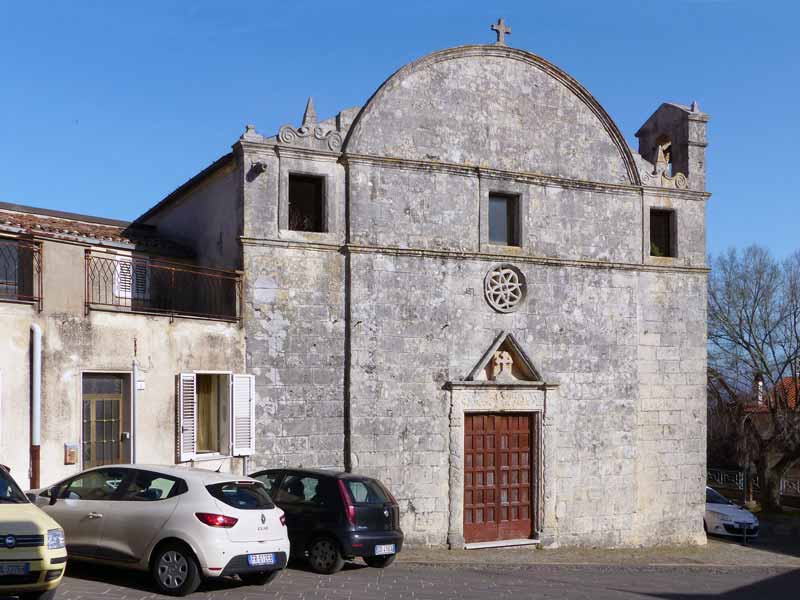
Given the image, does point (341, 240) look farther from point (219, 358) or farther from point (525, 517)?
point (525, 517)

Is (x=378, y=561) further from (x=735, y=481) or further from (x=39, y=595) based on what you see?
(x=735, y=481)

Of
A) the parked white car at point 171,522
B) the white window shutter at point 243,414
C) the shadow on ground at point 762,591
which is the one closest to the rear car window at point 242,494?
the parked white car at point 171,522

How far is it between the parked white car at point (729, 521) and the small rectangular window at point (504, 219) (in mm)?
10192

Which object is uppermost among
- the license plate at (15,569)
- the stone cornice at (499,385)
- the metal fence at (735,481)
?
the stone cornice at (499,385)

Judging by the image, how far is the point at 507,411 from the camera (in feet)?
63.6

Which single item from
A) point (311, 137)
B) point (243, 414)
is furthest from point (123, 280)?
point (311, 137)

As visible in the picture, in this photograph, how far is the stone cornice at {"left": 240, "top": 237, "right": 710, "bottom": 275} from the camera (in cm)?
1764

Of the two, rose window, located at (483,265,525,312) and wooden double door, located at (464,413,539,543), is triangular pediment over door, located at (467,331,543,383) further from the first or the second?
wooden double door, located at (464,413,539,543)

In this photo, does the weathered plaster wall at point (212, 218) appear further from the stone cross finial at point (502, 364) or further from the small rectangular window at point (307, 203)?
the stone cross finial at point (502, 364)

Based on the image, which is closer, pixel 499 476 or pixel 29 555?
pixel 29 555

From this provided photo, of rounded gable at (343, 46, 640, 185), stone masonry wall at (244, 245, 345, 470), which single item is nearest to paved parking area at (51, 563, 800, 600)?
stone masonry wall at (244, 245, 345, 470)

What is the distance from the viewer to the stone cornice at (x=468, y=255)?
17641mm

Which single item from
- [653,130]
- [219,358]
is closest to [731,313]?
[653,130]

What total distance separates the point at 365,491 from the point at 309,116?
758 centimetres
